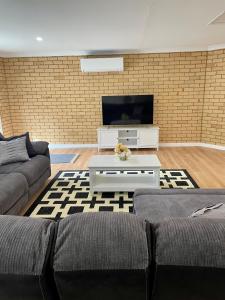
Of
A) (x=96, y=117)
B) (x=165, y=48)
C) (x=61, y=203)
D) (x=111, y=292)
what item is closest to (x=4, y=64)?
(x=96, y=117)

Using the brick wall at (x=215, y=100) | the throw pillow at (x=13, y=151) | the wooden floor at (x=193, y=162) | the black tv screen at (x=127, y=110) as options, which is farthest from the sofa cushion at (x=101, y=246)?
the brick wall at (x=215, y=100)

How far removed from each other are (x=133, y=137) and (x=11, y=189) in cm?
331

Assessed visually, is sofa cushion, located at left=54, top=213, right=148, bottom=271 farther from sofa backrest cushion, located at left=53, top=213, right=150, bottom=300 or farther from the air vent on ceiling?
the air vent on ceiling

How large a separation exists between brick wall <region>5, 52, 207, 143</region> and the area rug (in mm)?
772

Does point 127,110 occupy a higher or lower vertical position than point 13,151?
higher

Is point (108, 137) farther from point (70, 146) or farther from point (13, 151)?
point (13, 151)

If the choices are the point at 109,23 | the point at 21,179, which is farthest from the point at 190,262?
the point at 109,23

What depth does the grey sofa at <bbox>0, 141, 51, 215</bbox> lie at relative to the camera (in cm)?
215

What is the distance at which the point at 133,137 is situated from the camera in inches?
200

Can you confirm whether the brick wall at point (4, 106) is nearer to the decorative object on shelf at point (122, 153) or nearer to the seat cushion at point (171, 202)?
the decorative object on shelf at point (122, 153)

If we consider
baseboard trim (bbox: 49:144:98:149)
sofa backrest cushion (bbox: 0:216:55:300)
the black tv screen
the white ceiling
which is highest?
the white ceiling

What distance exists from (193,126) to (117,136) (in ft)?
6.18

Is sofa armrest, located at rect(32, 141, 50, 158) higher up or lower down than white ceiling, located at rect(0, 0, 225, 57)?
lower down

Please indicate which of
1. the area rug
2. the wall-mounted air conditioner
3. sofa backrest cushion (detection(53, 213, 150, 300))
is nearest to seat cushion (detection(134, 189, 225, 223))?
sofa backrest cushion (detection(53, 213, 150, 300))
